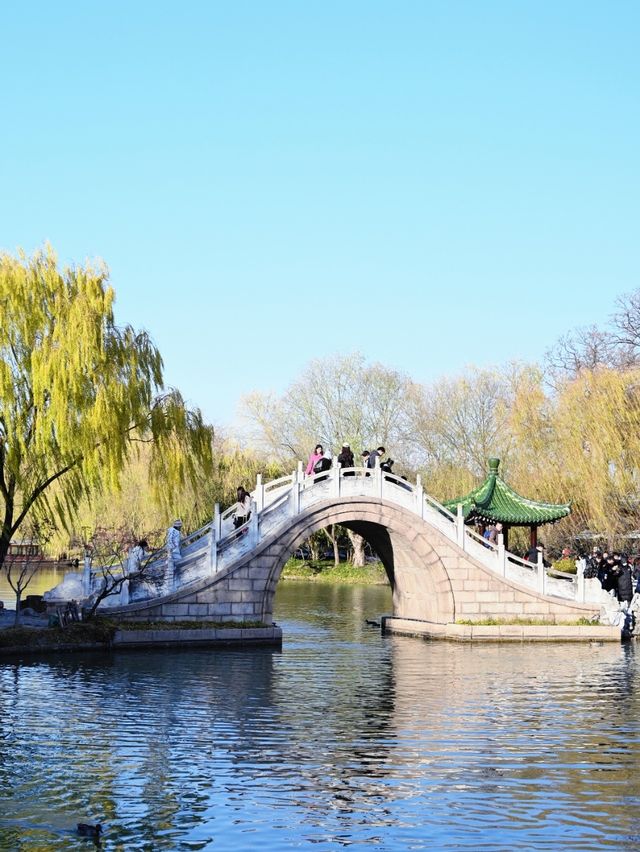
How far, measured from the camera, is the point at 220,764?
43.3ft

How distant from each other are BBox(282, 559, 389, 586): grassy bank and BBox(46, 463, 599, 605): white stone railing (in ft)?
77.3

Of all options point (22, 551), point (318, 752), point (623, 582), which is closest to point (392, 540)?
point (623, 582)

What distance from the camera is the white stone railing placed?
24047mm

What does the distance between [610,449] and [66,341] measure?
1727 centimetres

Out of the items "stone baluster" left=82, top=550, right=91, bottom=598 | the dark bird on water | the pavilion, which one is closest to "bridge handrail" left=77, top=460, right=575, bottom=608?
"stone baluster" left=82, top=550, right=91, bottom=598

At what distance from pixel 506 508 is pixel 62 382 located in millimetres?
11972

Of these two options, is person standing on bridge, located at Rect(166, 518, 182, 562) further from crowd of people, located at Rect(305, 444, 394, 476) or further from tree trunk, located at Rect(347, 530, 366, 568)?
tree trunk, located at Rect(347, 530, 366, 568)

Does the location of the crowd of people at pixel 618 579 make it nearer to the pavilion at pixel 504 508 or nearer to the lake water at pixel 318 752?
the pavilion at pixel 504 508

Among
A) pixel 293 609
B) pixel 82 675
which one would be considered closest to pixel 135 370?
pixel 82 675

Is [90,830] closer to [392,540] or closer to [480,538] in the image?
[480,538]

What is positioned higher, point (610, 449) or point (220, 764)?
point (610, 449)

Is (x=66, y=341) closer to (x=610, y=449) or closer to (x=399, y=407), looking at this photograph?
(x=610, y=449)

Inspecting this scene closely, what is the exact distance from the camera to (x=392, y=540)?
90.4ft

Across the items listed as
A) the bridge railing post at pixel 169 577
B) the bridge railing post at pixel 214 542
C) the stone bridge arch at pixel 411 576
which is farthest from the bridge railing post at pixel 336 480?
the bridge railing post at pixel 169 577
